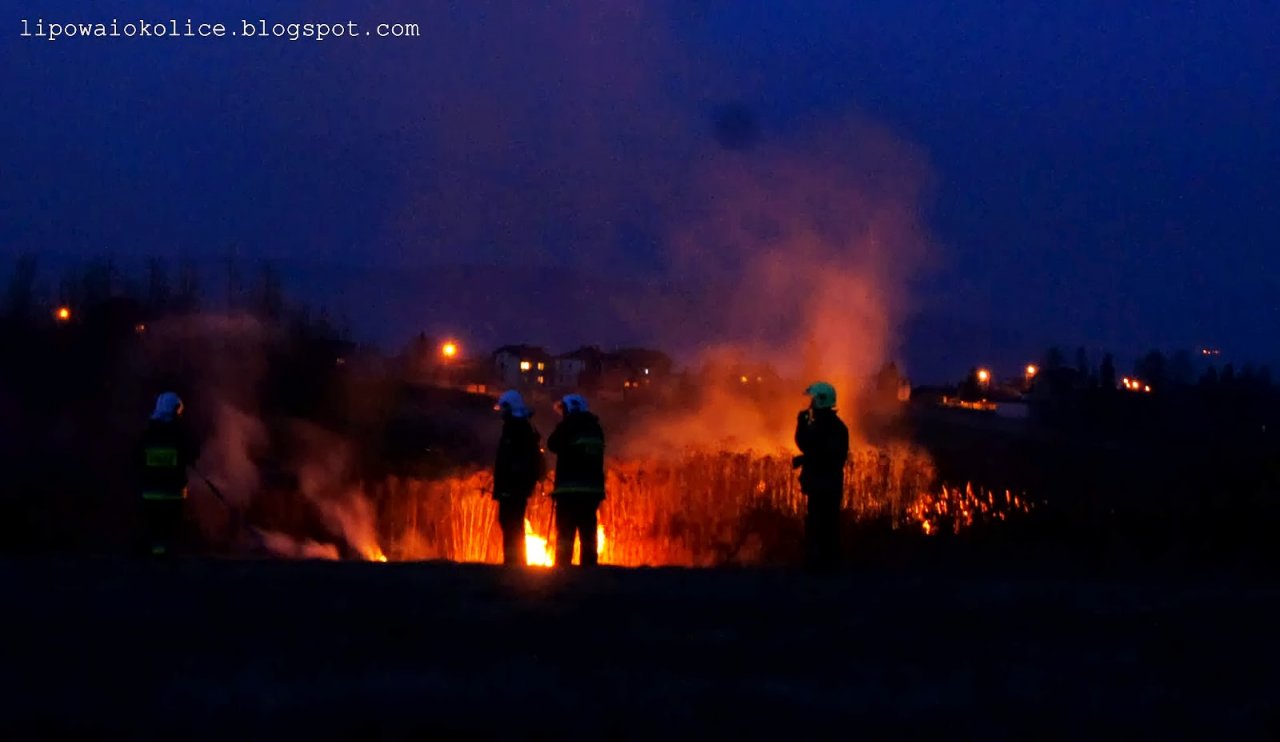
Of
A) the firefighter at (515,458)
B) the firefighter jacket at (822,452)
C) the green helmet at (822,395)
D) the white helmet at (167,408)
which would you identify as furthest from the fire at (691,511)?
the green helmet at (822,395)

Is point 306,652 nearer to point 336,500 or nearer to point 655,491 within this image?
point 655,491

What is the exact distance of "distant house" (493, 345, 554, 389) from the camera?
71.0 metres

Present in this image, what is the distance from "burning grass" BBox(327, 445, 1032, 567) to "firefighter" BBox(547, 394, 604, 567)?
5.65 meters

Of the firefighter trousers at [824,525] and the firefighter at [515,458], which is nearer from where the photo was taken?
the firefighter trousers at [824,525]

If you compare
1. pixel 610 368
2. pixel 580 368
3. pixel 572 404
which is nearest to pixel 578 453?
pixel 572 404

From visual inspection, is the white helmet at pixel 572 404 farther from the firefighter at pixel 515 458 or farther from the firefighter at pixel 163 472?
the firefighter at pixel 163 472

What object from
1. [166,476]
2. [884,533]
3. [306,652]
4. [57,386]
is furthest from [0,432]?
[306,652]

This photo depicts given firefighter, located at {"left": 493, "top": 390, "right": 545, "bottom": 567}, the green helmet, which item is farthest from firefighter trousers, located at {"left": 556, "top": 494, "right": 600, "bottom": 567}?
the green helmet

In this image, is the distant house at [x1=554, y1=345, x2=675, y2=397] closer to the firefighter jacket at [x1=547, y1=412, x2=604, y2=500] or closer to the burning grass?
the burning grass

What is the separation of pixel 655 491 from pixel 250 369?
17.5 metres

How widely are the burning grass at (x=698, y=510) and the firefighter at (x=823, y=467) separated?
6.48 m

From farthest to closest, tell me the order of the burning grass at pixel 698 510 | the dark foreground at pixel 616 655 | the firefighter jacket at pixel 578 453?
the burning grass at pixel 698 510
the firefighter jacket at pixel 578 453
the dark foreground at pixel 616 655

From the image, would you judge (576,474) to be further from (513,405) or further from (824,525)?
(824,525)

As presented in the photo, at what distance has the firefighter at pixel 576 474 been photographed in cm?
1288
